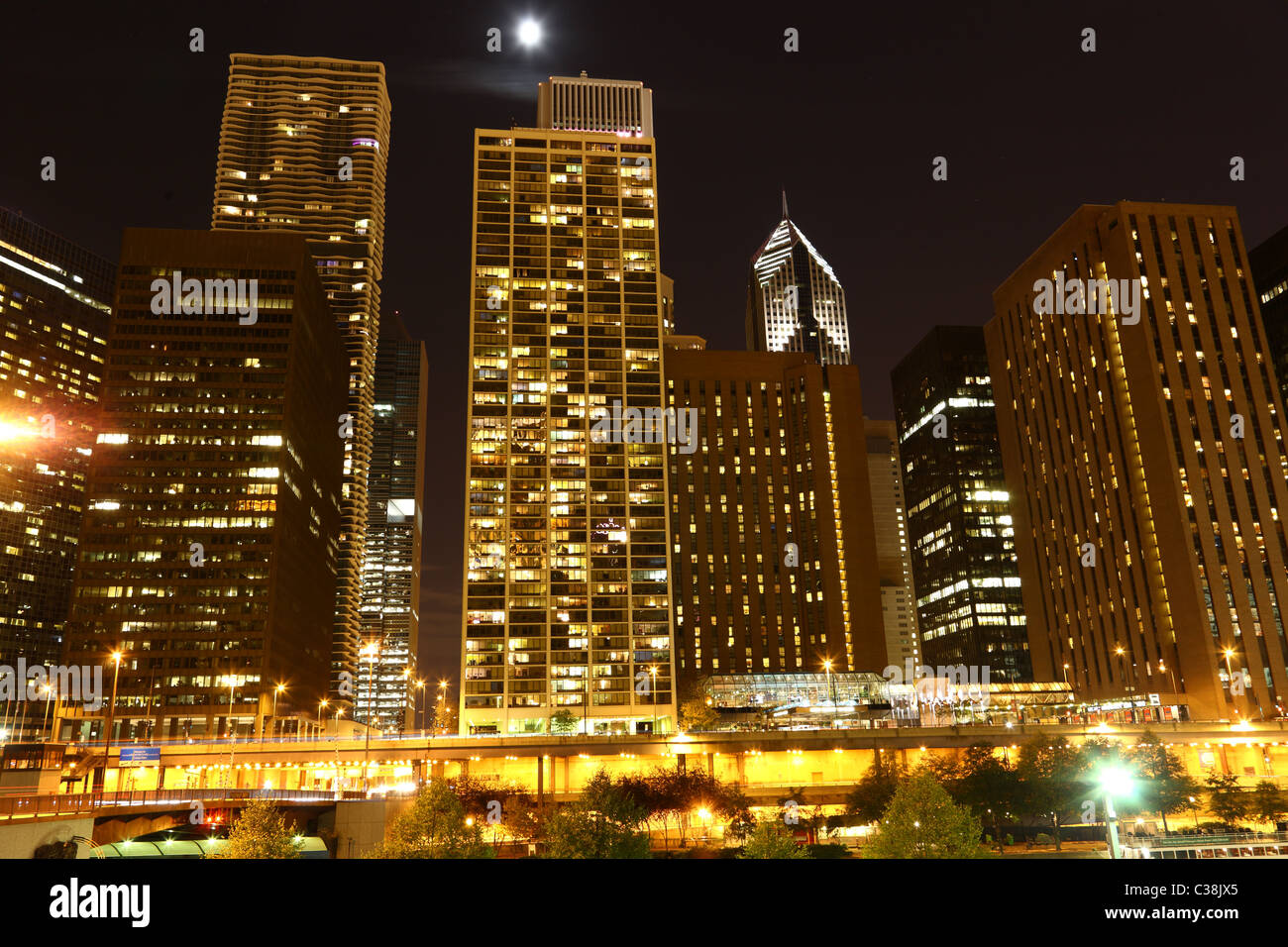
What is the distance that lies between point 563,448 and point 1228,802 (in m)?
124

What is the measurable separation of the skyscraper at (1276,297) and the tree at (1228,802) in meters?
131

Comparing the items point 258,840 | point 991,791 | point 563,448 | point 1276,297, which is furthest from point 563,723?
point 1276,297

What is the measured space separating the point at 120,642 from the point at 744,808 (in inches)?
5350

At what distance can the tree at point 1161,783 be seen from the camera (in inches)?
3297

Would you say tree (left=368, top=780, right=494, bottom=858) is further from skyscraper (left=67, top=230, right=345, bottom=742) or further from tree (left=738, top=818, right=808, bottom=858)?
skyscraper (left=67, top=230, right=345, bottom=742)

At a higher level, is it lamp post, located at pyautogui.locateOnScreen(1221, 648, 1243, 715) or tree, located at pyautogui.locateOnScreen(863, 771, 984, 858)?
lamp post, located at pyautogui.locateOnScreen(1221, 648, 1243, 715)

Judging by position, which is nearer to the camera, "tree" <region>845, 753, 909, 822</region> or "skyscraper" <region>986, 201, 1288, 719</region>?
"tree" <region>845, 753, 909, 822</region>

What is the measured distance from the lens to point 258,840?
157 ft

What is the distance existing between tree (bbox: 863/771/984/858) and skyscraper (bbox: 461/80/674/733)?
364 ft

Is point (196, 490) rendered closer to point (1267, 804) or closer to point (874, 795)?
point (874, 795)

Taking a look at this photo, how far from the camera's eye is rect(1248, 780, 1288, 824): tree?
3403 inches

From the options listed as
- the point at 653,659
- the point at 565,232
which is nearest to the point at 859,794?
the point at 653,659

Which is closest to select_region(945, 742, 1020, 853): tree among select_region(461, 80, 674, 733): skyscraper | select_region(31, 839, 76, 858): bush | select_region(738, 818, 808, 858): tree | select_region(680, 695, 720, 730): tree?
select_region(738, 818, 808, 858): tree

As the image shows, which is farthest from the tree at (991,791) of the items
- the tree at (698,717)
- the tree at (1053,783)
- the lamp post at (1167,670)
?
the lamp post at (1167,670)
